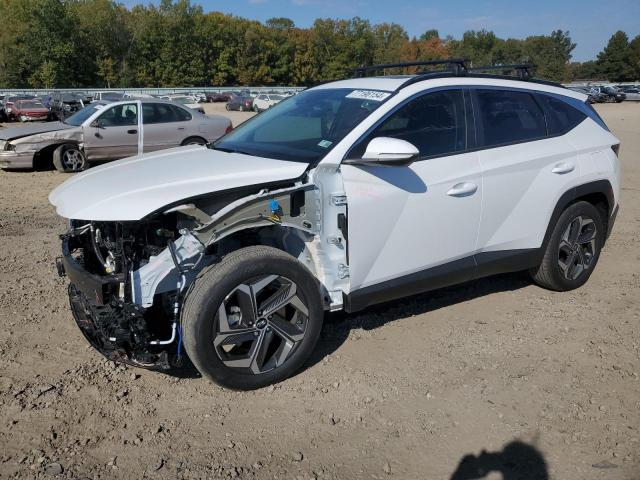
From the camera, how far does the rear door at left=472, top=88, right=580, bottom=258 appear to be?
4348 millimetres

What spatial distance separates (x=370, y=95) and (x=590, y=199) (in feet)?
7.90

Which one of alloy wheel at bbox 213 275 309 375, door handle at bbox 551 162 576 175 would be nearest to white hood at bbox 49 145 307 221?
alloy wheel at bbox 213 275 309 375

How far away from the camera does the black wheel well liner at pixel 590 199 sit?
4.82 m

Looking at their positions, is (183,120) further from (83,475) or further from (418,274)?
(83,475)

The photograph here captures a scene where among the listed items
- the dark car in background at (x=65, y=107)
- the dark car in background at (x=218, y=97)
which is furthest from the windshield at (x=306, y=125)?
the dark car in background at (x=218, y=97)

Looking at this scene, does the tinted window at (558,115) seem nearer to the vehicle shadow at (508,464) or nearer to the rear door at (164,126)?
A: the vehicle shadow at (508,464)

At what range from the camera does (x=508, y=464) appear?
3035mm

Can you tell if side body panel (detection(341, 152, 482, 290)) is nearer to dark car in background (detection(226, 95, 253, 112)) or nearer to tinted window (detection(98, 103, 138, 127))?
tinted window (detection(98, 103, 138, 127))

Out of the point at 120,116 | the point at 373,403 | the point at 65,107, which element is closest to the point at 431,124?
the point at 373,403

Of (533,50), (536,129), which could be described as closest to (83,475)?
(536,129)

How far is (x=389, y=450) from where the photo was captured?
3.15 metres

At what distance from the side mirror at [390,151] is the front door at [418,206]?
181 mm

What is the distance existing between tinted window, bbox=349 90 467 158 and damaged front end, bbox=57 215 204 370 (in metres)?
1.52

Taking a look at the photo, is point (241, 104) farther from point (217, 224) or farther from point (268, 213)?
point (217, 224)
